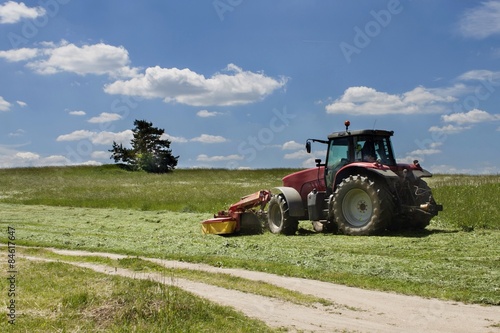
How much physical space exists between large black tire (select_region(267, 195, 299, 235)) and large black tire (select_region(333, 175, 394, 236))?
160 cm

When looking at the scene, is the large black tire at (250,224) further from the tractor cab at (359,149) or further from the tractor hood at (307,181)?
the tractor cab at (359,149)

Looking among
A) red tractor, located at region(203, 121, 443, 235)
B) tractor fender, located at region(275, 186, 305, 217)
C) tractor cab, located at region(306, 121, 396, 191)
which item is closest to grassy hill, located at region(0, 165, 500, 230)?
red tractor, located at region(203, 121, 443, 235)

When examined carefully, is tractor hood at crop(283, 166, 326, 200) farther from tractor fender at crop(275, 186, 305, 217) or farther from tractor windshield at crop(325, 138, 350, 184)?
tractor fender at crop(275, 186, 305, 217)

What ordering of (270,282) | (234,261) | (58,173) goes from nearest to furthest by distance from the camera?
(270,282)
(234,261)
(58,173)

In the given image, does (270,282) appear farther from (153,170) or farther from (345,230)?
(153,170)

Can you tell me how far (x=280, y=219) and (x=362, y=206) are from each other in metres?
2.84

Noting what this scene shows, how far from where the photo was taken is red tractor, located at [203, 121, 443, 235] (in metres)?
15.0

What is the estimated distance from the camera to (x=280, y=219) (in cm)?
1725

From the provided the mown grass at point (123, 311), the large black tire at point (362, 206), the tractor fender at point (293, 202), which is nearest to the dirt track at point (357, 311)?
the mown grass at point (123, 311)

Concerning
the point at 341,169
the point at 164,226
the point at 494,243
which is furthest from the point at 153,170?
the point at 494,243

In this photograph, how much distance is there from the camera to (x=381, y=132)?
16250mm

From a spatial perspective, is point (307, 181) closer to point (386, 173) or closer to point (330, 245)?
point (386, 173)

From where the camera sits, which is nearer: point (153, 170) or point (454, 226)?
point (454, 226)

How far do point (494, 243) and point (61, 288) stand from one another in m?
9.50
